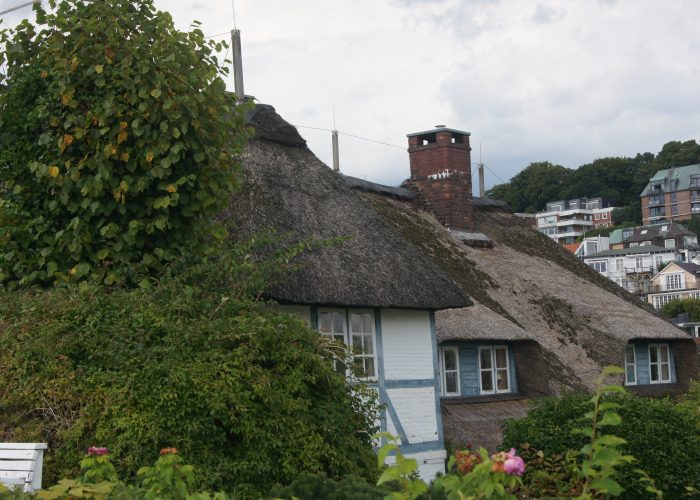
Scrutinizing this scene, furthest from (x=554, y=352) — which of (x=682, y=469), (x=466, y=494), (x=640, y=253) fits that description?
(x=640, y=253)

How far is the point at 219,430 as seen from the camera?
9.36m

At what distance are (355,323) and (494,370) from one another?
514 cm

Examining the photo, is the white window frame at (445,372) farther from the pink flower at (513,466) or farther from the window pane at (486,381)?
the pink flower at (513,466)

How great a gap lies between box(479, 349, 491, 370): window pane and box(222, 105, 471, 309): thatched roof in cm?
343

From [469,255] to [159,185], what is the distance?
1230 cm

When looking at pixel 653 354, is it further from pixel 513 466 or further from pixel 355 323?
pixel 513 466

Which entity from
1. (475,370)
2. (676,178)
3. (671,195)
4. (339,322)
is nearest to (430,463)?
(339,322)

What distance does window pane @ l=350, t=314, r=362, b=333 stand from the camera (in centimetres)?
1574

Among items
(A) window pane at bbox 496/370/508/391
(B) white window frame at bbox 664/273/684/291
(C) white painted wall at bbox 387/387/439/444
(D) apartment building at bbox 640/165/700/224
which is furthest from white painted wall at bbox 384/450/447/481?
(D) apartment building at bbox 640/165/700/224

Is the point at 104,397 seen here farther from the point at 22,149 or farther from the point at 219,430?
the point at 22,149

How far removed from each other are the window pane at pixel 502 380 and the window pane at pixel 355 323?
→ 5.21 metres

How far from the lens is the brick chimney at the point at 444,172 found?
2527 centimetres

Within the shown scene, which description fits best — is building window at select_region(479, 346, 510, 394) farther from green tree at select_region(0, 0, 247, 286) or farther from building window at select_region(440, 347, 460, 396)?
green tree at select_region(0, 0, 247, 286)

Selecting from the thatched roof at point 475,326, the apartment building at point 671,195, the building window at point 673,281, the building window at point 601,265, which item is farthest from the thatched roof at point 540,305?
the apartment building at point 671,195
